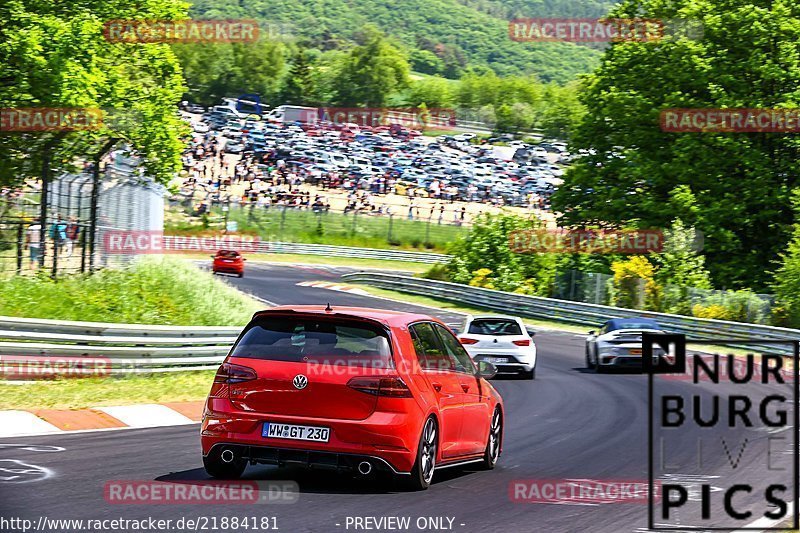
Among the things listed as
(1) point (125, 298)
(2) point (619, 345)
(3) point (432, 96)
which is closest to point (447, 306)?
(2) point (619, 345)

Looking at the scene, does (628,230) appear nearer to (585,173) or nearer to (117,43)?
(585,173)

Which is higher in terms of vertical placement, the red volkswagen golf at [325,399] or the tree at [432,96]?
the tree at [432,96]

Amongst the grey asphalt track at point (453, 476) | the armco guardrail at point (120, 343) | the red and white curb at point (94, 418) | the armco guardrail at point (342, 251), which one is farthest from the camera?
the armco guardrail at point (342, 251)

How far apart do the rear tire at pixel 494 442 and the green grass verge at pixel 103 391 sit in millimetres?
5707

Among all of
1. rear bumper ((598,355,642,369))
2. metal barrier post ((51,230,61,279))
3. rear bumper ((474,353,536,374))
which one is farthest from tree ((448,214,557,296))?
A: metal barrier post ((51,230,61,279))

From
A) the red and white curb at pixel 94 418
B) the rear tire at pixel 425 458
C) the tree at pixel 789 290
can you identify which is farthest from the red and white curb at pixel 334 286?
the rear tire at pixel 425 458

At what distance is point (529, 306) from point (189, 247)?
28.0 metres

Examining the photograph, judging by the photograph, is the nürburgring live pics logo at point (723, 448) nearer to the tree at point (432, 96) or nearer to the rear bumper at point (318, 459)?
the rear bumper at point (318, 459)

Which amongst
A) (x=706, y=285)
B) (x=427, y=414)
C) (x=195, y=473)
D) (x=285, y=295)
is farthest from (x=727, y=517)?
(x=285, y=295)

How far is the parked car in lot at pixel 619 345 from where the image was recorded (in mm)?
26375

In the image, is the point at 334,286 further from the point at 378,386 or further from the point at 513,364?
the point at 378,386

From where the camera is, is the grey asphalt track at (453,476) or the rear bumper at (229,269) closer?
the grey asphalt track at (453,476)

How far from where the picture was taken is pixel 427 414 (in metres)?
9.85

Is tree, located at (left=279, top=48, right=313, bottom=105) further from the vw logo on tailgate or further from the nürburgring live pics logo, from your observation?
the vw logo on tailgate
